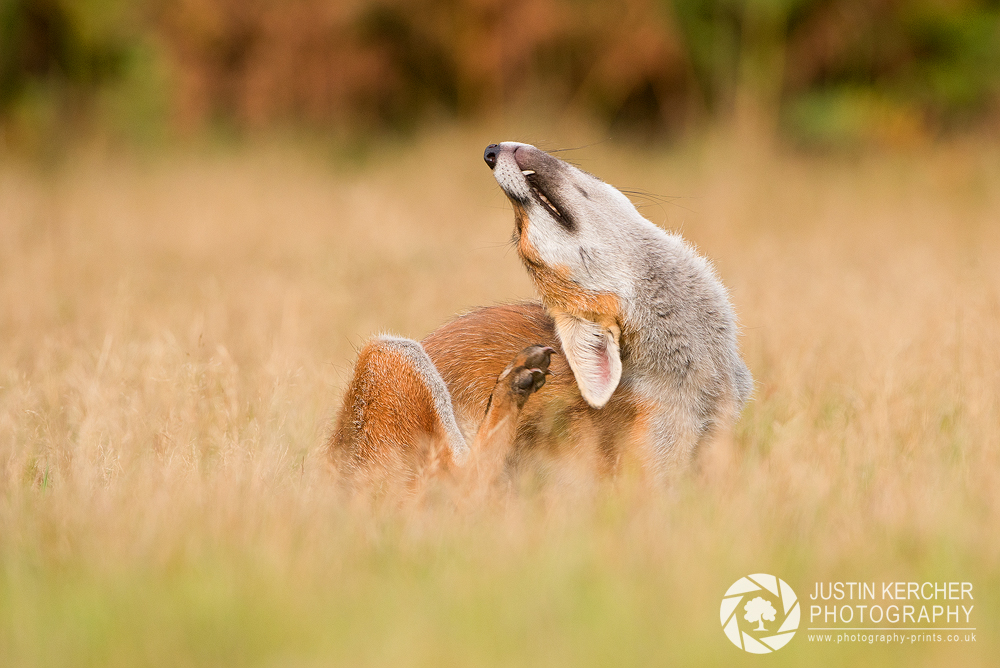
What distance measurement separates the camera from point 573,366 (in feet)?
11.2

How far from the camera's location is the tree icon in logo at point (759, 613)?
235 cm

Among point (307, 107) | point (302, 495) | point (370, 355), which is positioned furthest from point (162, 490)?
point (307, 107)

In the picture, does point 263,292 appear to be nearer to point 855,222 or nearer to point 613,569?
point 613,569

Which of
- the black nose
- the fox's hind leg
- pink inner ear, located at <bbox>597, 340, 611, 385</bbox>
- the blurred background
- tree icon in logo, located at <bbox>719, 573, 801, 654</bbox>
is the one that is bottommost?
tree icon in logo, located at <bbox>719, 573, 801, 654</bbox>

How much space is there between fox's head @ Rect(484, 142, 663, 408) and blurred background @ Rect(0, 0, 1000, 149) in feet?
32.2

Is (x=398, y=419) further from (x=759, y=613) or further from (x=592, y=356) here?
(x=759, y=613)

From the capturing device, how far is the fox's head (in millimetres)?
3508

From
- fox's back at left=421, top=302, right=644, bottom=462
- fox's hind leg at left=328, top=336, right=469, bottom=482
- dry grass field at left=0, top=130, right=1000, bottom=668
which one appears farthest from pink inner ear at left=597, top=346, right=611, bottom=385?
fox's hind leg at left=328, top=336, right=469, bottom=482

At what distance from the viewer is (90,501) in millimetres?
3025

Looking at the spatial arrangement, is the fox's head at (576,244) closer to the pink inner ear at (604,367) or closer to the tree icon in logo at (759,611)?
the pink inner ear at (604,367)

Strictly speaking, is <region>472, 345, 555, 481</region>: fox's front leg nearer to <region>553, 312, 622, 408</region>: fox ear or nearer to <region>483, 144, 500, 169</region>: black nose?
<region>553, 312, 622, 408</region>: fox ear

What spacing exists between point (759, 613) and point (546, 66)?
1436cm

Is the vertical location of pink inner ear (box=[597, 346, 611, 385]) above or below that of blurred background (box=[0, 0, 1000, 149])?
below

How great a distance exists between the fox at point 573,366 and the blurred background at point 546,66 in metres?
9.92
